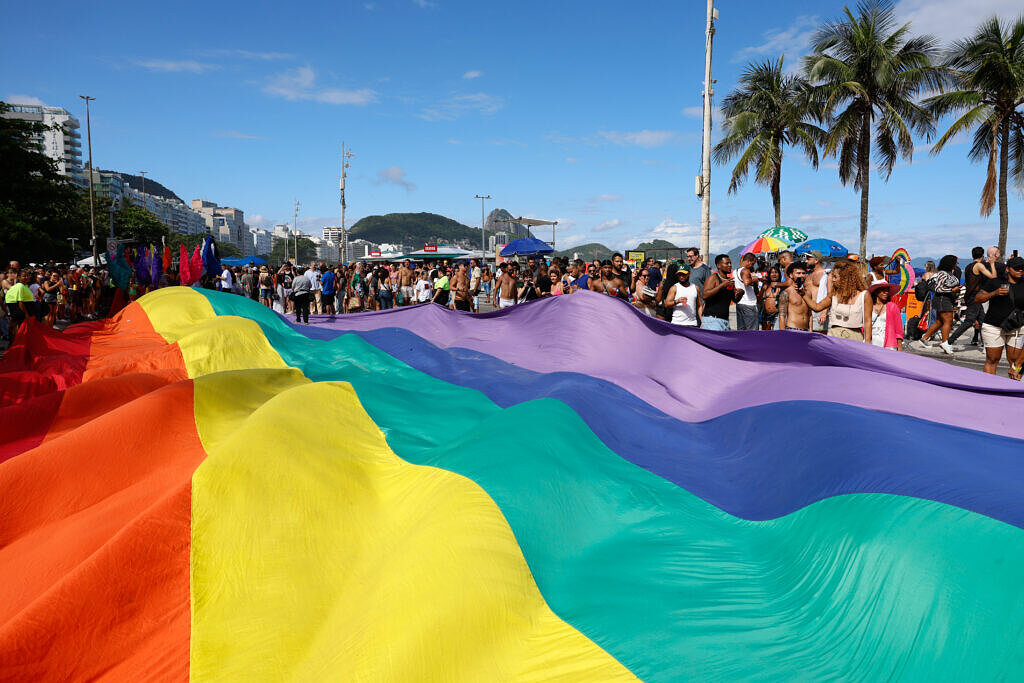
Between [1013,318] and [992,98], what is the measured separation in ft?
61.7

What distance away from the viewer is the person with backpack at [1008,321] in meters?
7.55

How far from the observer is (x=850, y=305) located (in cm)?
677

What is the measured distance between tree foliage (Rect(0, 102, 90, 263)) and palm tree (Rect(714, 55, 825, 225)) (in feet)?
113

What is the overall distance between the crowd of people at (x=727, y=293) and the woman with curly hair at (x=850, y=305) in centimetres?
1

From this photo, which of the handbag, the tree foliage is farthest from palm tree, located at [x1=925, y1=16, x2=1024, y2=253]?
the tree foliage

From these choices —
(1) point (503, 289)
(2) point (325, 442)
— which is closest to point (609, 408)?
A: (2) point (325, 442)

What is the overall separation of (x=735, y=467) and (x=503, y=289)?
1158cm

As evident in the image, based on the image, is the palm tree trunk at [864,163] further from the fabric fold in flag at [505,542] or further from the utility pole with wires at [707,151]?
the fabric fold in flag at [505,542]

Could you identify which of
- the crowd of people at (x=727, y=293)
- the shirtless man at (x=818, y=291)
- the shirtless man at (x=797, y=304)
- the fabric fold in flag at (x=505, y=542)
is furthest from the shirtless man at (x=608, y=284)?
the fabric fold in flag at (x=505, y=542)

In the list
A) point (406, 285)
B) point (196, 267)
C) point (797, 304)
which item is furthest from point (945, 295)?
point (406, 285)

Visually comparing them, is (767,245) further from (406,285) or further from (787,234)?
(406,285)

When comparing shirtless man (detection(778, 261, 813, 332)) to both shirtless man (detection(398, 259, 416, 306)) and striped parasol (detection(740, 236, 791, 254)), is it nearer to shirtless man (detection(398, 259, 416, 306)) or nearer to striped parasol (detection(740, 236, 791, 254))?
shirtless man (detection(398, 259, 416, 306))

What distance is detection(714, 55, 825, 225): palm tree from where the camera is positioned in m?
27.8

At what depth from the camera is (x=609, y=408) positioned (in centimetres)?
352
